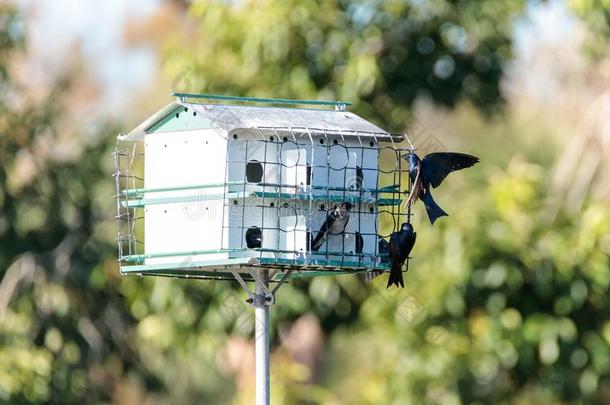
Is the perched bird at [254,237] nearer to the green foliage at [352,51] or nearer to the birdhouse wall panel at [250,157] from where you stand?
the birdhouse wall panel at [250,157]

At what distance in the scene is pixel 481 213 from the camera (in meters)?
15.6

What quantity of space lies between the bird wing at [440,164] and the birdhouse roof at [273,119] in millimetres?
221

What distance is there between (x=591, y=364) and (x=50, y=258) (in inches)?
235

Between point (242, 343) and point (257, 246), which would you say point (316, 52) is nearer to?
point (242, 343)

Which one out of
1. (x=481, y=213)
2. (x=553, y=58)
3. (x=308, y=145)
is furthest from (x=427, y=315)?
(x=308, y=145)

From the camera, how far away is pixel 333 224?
27.3 ft

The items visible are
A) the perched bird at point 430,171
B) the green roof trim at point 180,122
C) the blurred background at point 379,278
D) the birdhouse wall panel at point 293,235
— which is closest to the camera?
the birdhouse wall panel at point 293,235

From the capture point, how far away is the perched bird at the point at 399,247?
828cm

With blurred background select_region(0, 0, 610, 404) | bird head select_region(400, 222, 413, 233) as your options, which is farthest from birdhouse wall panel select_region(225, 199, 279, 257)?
blurred background select_region(0, 0, 610, 404)

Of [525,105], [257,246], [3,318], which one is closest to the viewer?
[257,246]

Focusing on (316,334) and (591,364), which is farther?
(316,334)

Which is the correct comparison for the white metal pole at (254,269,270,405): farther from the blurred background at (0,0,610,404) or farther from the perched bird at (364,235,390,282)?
the blurred background at (0,0,610,404)

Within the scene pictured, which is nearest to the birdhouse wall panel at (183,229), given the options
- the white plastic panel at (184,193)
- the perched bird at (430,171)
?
the white plastic panel at (184,193)

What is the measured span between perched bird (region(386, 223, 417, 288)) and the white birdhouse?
6.8 inches
